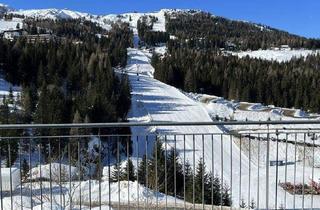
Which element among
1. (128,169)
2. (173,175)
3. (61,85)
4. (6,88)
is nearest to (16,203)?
(128,169)

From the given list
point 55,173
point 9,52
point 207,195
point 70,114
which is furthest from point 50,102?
point 55,173

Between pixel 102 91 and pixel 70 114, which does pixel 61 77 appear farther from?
pixel 70 114

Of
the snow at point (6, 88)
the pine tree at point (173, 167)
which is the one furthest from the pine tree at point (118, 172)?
the snow at point (6, 88)

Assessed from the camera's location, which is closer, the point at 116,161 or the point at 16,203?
the point at 116,161

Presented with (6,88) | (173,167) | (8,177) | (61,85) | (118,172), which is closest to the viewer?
(118,172)

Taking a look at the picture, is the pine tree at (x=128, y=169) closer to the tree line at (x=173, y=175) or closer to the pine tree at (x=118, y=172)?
the tree line at (x=173, y=175)

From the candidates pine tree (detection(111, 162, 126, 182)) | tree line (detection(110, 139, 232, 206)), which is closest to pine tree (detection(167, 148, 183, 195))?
tree line (detection(110, 139, 232, 206))

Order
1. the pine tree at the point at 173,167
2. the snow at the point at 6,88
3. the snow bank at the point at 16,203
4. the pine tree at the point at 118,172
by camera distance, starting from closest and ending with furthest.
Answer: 1. the pine tree at the point at 173,167
2. the pine tree at the point at 118,172
3. the snow bank at the point at 16,203
4. the snow at the point at 6,88

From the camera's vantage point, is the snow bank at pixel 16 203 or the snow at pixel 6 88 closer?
the snow bank at pixel 16 203

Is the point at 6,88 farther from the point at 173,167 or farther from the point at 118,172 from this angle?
the point at 118,172

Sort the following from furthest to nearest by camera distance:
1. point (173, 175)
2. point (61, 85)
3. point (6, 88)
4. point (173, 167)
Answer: point (61, 85)
point (6, 88)
point (173, 175)
point (173, 167)

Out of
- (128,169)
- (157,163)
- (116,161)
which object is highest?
(128,169)

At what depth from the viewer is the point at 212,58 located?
144 metres

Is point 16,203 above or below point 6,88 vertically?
above
